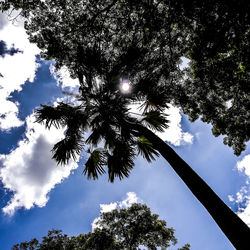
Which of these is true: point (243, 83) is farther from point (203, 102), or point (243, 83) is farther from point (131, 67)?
point (131, 67)

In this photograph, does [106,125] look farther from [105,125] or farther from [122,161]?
[122,161]

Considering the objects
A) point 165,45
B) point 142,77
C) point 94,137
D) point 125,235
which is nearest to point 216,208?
point 94,137

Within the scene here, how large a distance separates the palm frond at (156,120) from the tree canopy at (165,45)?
0.50 metres

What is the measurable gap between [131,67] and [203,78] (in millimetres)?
5059

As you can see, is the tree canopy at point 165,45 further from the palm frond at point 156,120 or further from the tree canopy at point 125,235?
the tree canopy at point 125,235

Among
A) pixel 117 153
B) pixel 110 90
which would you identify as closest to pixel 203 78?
pixel 110 90

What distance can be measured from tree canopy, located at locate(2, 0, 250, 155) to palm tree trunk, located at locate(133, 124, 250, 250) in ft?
9.57

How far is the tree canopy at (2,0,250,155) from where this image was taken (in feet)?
20.5

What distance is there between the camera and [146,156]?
5.91m

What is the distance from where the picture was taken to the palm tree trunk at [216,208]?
2422 mm

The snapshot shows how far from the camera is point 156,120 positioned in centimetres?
585

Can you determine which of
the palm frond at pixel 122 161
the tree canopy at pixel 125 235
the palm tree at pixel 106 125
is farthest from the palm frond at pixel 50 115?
the tree canopy at pixel 125 235

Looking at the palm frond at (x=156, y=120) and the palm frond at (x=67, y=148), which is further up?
the palm frond at (x=67, y=148)

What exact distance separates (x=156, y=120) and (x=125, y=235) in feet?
56.3
